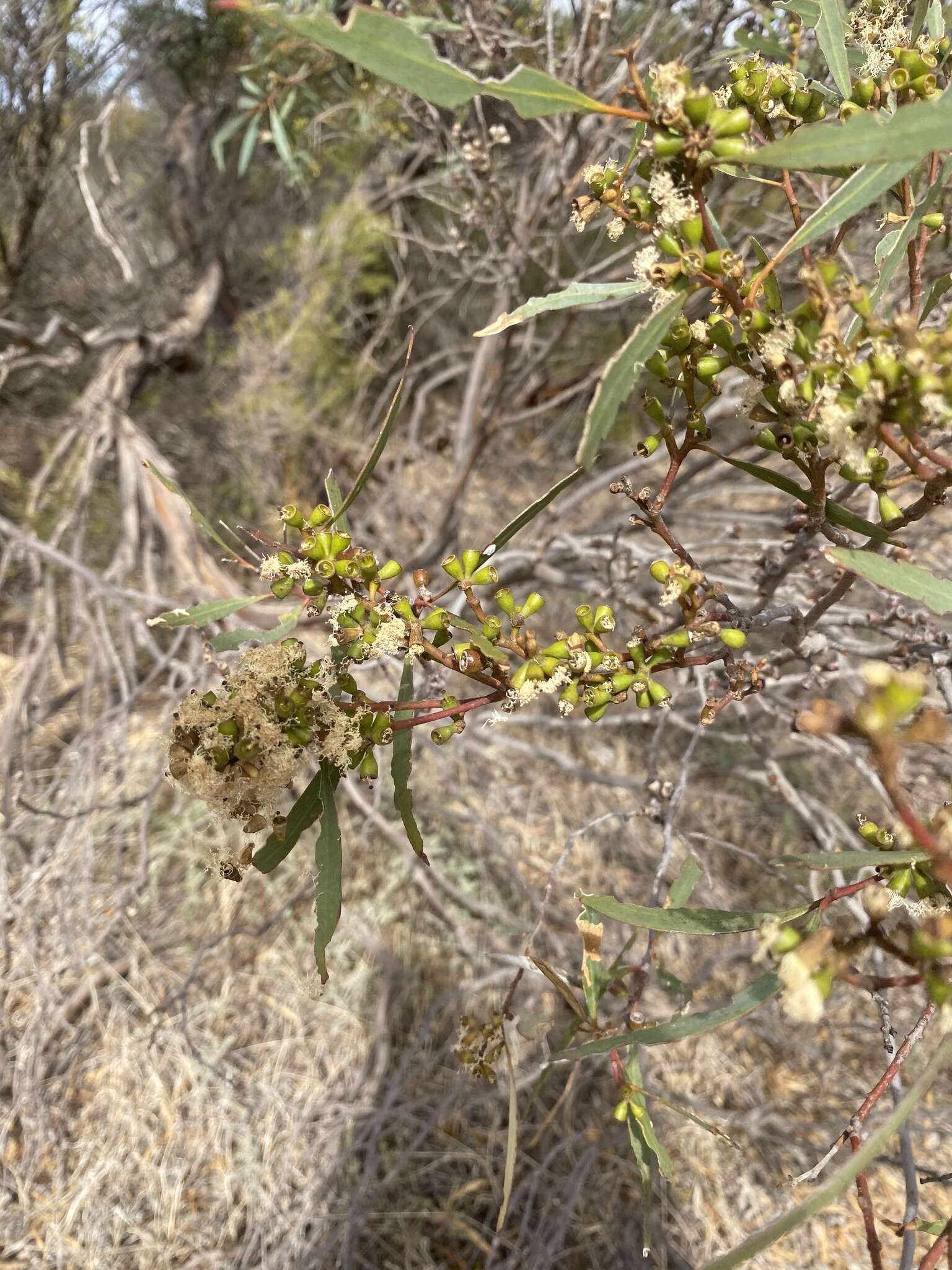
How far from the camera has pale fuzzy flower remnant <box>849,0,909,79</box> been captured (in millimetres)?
488

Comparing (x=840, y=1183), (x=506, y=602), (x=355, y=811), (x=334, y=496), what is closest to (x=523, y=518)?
(x=506, y=602)

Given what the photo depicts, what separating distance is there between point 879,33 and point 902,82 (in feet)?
0.41

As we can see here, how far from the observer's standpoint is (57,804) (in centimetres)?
141

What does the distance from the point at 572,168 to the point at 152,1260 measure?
2.44 m

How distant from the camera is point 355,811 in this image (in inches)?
70.7

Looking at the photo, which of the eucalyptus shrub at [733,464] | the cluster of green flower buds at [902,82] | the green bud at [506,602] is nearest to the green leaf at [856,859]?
the eucalyptus shrub at [733,464]

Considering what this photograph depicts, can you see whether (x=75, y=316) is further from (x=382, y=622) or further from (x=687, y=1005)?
(x=687, y=1005)

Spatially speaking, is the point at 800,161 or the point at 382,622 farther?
the point at 382,622

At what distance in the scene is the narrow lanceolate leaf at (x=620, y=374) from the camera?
36cm

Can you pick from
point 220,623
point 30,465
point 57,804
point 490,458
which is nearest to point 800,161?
point 220,623

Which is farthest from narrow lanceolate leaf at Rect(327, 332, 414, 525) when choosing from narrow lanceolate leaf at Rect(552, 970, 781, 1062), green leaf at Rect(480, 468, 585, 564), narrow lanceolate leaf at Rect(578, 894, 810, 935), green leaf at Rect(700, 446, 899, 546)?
narrow lanceolate leaf at Rect(552, 970, 781, 1062)

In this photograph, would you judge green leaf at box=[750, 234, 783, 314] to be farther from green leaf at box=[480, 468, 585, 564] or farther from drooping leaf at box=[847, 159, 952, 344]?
green leaf at box=[480, 468, 585, 564]

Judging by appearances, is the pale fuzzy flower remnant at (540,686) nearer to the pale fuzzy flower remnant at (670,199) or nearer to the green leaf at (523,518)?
the green leaf at (523,518)

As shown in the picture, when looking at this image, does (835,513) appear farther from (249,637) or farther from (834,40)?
(249,637)
